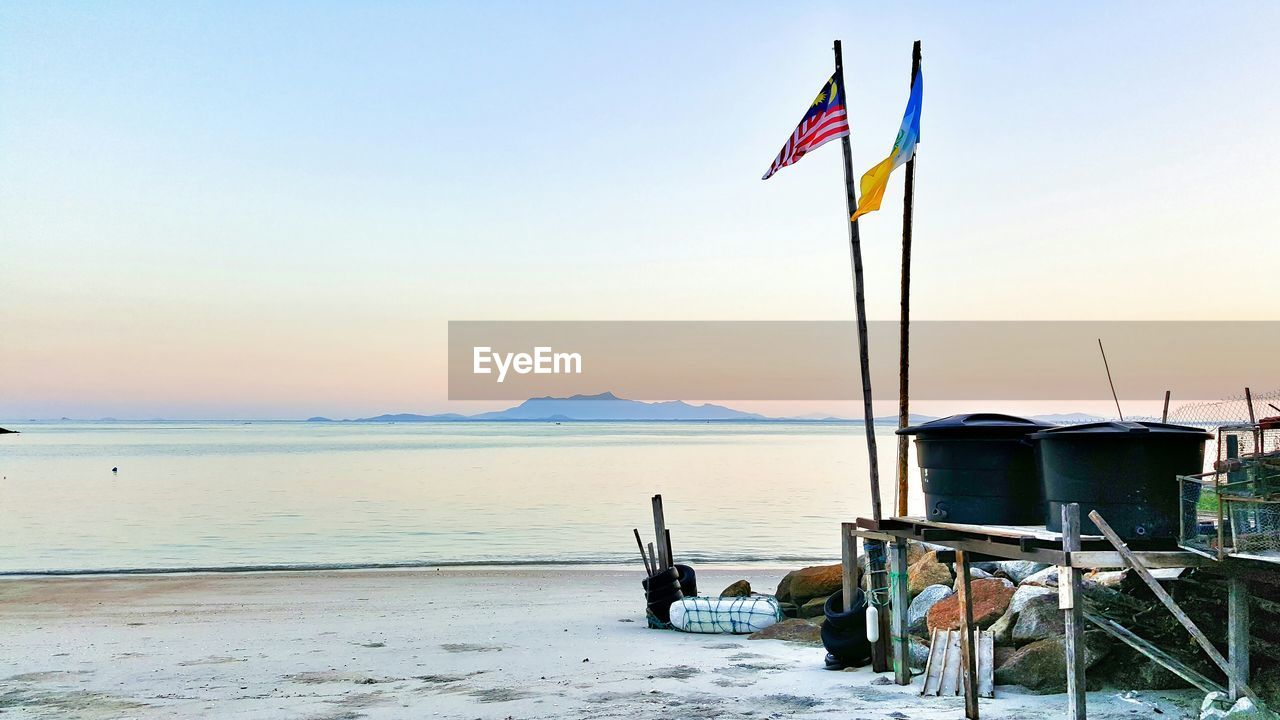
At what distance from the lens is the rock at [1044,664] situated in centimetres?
1219

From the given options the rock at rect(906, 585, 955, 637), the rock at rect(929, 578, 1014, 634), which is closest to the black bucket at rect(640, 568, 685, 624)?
the rock at rect(906, 585, 955, 637)

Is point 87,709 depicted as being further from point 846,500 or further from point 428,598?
point 846,500

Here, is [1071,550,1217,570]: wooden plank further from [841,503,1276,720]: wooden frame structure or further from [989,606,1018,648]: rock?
[989,606,1018,648]: rock

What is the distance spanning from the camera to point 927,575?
17312mm

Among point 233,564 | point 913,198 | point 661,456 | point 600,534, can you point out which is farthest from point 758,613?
point 661,456

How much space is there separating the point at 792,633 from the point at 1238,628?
7.28m

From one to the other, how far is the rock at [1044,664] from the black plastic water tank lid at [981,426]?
8.00 feet

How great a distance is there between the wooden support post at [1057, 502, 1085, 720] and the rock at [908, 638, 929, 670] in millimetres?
3760

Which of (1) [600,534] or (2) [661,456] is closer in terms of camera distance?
(1) [600,534]

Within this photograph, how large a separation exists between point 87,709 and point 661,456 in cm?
10628

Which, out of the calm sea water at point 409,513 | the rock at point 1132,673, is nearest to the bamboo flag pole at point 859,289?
the rock at point 1132,673

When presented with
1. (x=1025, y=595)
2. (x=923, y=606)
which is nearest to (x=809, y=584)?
(x=923, y=606)

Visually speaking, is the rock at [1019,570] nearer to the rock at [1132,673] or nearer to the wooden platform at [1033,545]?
the rock at [1132,673]

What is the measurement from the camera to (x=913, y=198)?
1908cm
